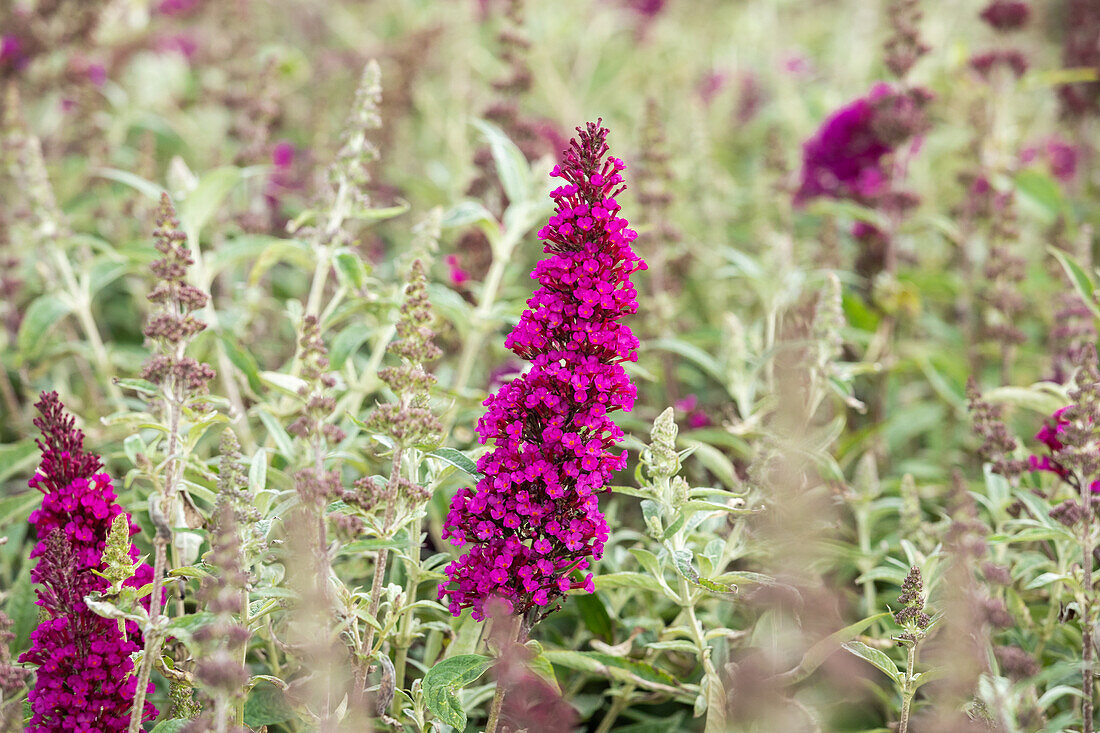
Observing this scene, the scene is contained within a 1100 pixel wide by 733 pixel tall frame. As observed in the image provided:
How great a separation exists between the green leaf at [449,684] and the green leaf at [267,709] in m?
0.32

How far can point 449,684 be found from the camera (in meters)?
1.97

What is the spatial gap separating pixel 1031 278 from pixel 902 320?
0.53 meters

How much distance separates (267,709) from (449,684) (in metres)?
0.44

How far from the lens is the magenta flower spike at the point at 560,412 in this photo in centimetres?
181

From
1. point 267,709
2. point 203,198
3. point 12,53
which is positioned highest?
point 12,53

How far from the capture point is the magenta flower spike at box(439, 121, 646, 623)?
1.81 meters

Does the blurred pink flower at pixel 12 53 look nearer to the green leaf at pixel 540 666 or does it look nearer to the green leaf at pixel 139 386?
the green leaf at pixel 139 386

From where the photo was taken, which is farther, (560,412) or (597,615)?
(597,615)

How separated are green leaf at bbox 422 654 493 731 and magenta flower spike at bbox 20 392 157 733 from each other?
587mm

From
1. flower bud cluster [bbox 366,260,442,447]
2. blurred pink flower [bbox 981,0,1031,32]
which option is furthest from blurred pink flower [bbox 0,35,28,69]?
blurred pink flower [bbox 981,0,1031,32]

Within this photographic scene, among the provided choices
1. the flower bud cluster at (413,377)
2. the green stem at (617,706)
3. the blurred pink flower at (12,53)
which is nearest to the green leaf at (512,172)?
the flower bud cluster at (413,377)

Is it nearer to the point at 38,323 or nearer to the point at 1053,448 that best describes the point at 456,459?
the point at 1053,448

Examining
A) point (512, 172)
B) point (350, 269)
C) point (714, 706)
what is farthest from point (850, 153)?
point (714, 706)

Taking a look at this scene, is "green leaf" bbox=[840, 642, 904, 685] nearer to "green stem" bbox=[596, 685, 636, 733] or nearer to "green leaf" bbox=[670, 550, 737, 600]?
"green leaf" bbox=[670, 550, 737, 600]
